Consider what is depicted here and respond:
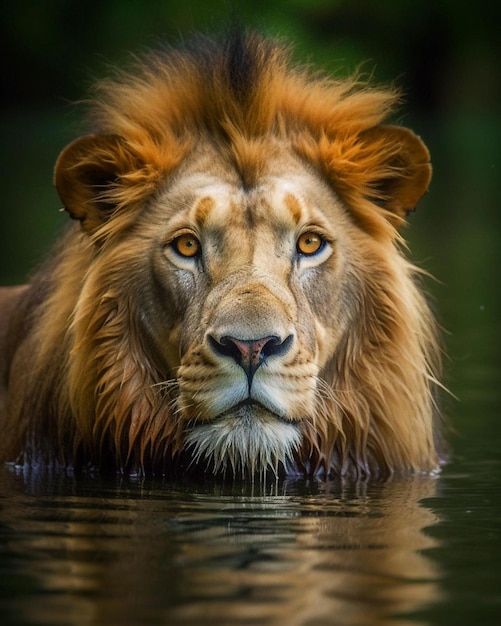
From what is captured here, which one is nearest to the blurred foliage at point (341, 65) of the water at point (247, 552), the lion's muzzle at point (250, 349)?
the water at point (247, 552)

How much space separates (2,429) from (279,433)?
1386 mm

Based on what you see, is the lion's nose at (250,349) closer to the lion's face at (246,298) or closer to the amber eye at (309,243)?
the lion's face at (246,298)

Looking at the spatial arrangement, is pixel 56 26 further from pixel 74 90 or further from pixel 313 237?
pixel 313 237

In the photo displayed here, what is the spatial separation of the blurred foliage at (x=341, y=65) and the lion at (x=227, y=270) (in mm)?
8872

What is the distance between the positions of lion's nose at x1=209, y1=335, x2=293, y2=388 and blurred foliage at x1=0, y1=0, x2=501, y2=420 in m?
9.73

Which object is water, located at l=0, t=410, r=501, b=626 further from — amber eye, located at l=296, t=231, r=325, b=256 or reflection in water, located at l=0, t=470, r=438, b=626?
amber eye, located at l=296, t=231, r=325, b=256

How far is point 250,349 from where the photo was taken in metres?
4.76

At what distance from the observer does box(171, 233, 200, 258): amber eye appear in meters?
5.31

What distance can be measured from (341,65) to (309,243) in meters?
16.5

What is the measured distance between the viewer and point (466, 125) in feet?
100

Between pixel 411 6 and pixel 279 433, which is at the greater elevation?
pixel 411 6

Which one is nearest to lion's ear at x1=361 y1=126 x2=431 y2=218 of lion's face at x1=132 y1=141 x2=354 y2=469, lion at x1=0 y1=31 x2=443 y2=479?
lion at x1=0 y1=31 x2=443 y2=479

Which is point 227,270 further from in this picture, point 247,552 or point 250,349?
point 247,552

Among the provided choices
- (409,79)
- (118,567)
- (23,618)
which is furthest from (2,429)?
(409,79)
